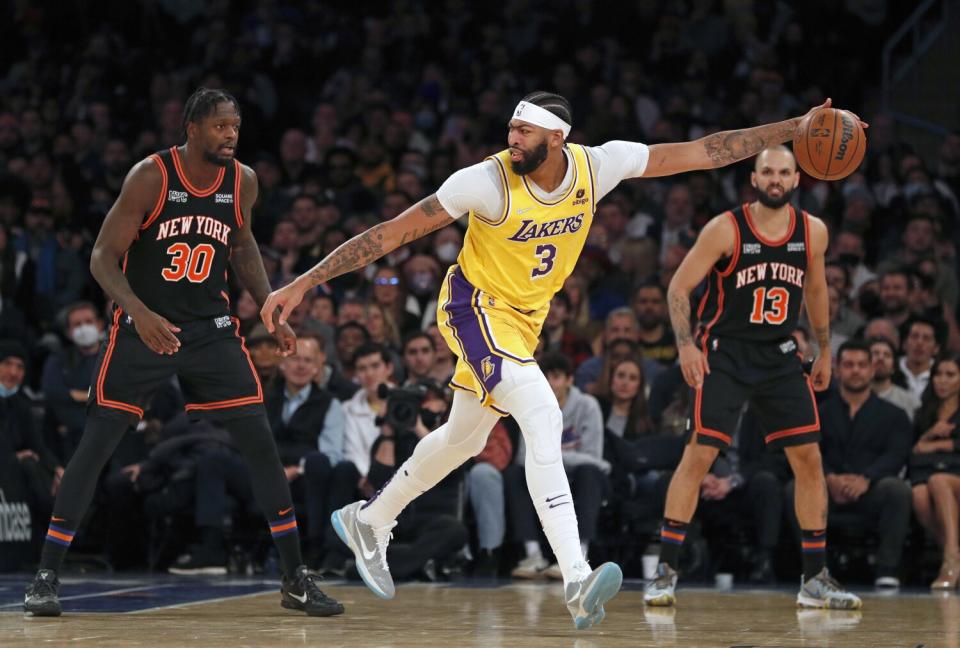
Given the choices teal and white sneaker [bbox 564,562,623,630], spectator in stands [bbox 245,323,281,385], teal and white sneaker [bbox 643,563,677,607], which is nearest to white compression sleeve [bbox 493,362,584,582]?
teal and white sneaker [bbox 564,562,623,630]

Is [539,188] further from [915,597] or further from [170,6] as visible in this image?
[170,6]

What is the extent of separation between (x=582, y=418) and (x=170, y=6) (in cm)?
1023

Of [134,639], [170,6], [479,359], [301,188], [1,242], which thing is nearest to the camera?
[134,639]

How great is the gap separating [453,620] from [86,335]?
5.29 meters

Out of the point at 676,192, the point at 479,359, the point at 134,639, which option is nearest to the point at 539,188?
the point at 479,359

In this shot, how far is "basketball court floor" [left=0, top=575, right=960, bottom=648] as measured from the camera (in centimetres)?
552

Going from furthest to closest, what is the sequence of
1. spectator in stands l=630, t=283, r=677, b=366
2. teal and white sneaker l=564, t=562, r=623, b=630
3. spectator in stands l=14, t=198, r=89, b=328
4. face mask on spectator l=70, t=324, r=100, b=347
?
spectator in stands l=14, t=198, r=89, b=328 → spectator in stands l=630, t=283, r=677, b=366 → face mask on spectator l=70, t=324, r=100, b=347 → teal and white sneaker l=564, t=562, r=623, b=630

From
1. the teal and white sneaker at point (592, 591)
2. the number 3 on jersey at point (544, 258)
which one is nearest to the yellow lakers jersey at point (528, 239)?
the number 3 on jersey at point (544, 258)

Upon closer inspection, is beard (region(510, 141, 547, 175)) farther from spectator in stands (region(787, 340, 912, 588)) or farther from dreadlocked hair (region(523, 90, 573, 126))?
spectator in stands (region(787, 340, 912, 588))

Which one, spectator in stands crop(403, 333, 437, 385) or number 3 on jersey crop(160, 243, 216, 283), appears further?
spectator in stands crop(403, 333, 437, 385)

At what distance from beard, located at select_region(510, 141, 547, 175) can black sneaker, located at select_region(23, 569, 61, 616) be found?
2615mm

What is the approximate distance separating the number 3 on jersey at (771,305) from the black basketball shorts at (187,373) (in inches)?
99.7

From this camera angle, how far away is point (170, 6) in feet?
58.4

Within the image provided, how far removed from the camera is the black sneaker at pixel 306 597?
6398 millimetres
